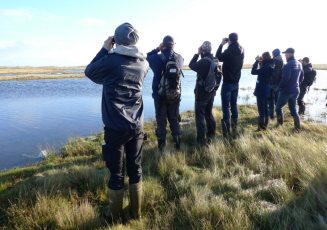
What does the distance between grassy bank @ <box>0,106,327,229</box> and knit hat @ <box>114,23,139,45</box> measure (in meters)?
2.08

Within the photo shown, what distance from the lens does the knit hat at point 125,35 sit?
7.55 ft

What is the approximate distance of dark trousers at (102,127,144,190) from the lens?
228 cm

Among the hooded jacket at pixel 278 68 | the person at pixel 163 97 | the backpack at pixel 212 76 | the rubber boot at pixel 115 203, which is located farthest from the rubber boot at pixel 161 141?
the hooded jacket at pixel 278 68

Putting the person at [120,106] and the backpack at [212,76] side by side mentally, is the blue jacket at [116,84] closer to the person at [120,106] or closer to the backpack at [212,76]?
the person at [120,106]

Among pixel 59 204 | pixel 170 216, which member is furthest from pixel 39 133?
pixel 170 216

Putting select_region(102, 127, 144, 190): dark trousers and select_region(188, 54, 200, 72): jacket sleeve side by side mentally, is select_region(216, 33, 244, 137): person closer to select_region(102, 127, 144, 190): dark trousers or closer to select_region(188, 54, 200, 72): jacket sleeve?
select_region(188, 54, 200, 72): jacket sleeve

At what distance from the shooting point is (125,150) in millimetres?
2535

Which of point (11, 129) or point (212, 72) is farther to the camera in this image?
point (11, 129)

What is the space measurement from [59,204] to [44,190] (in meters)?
0.50

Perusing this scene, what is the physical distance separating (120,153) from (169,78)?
203 centimetres

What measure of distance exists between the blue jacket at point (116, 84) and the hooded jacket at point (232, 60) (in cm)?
329

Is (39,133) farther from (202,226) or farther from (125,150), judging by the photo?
(202,226)

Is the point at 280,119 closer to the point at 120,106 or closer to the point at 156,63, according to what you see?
the point at 156,63

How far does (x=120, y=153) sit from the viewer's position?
2.32 m
